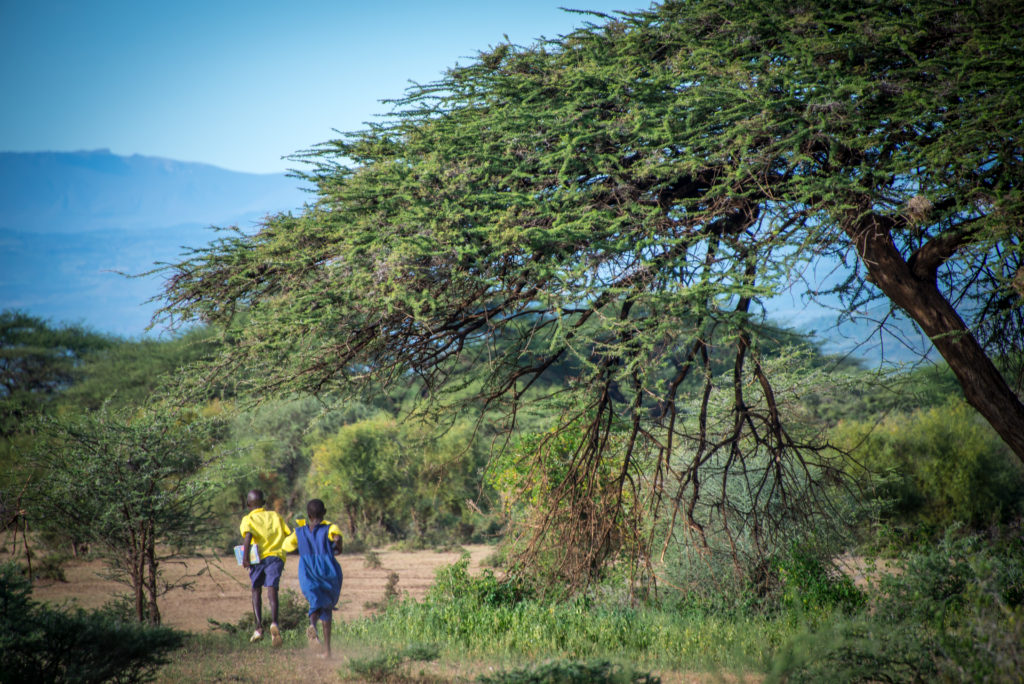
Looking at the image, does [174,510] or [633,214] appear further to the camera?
[174,510]

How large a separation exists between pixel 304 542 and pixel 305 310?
2.26 meters

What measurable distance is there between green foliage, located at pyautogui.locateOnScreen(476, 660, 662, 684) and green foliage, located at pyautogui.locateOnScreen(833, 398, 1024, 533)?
12711 millimetres

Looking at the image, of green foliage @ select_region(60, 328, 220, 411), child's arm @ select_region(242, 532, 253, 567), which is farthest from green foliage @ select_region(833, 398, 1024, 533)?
green foliage @ select_region(60, 328, 220, 411)

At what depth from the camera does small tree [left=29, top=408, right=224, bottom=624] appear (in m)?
10.2

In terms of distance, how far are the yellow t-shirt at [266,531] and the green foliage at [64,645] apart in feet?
5.99

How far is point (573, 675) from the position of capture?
490 cm

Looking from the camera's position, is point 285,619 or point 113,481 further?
point 285,619

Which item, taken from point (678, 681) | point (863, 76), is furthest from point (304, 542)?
point (863, 76)

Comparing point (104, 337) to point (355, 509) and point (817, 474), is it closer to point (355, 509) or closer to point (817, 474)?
point (355, 509)

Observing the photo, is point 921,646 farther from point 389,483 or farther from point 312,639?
point 389,483

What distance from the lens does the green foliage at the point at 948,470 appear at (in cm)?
1627

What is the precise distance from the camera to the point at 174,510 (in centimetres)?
1180

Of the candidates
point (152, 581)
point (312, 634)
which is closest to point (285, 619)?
point (152, 581)

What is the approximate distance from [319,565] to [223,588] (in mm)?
11312
